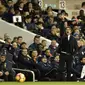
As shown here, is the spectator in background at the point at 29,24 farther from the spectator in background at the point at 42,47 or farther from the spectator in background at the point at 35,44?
the spectator in background at the point at 42,47

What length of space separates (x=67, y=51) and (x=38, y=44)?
139 centimetres

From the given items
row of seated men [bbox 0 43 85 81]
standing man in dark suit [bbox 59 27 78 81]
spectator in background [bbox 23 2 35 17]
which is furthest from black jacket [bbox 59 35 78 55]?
spectator in background [bbox 23 2 35 17]

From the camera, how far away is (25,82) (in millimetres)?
9047

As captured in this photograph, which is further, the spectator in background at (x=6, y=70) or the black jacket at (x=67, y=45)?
the black jacket at (x=67, y=45)

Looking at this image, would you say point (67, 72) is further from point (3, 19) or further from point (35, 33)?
point (3, 19)

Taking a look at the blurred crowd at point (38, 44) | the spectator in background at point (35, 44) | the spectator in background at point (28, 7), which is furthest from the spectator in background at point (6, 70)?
the spectator in background at point (28, 7)

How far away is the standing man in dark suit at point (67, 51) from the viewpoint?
31.6 feet

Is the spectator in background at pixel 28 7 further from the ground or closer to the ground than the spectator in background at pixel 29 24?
further from the ground

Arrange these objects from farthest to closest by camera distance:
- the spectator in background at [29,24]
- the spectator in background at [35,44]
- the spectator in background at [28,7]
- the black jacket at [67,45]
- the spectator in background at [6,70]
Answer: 1. the spectator in background at [28,7]
2. the spectator in background at [29,24]
3. the spectator in background at [35,44]
4. the black jacket at [67,45]
5. the spectator in background at [6,70]

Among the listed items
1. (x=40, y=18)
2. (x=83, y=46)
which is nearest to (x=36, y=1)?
(x=40, y=18)

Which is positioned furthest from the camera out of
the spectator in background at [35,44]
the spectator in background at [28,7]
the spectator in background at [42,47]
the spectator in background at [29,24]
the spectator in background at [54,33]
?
the spectator in background at [28,7]

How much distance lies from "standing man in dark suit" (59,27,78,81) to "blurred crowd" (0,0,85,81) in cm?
9

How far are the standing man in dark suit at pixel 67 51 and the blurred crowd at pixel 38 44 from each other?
9 cm

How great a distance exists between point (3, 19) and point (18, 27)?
57 centimetres
